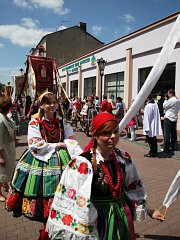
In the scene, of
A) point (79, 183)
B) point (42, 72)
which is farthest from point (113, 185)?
point (42, 72)

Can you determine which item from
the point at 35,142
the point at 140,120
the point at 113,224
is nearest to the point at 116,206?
the point at 113,224

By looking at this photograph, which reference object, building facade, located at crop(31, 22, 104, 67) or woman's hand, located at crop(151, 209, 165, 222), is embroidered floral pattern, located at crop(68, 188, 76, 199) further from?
building facade, located at crop(31, 22, 104, 67)

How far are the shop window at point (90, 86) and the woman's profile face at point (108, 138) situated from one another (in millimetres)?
20601

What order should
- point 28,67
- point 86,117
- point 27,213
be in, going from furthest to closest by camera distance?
1. point 86,117
2. point 28,67
3. point 27,213

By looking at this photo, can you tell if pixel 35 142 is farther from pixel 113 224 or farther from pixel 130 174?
Result: pixel 113 224

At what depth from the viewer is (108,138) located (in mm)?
1978

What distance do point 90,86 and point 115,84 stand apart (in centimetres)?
489

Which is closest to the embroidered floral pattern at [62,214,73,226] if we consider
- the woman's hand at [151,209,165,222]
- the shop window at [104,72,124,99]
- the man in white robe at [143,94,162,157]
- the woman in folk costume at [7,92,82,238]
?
the woman's hand at [151,209,165,222]

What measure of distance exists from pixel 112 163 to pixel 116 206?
33 centimetres

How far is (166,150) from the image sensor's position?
8648 millimetres

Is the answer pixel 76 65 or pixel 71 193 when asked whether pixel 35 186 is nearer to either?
pixel 71 193

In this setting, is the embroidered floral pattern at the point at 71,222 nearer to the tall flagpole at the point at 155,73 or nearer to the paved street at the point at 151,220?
the tall flagpole at the point at 155,73

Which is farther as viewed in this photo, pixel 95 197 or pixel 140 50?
pixel 140 50

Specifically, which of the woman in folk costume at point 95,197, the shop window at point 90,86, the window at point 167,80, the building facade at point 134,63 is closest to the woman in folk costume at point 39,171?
the woman in folk costume at point 95,197
